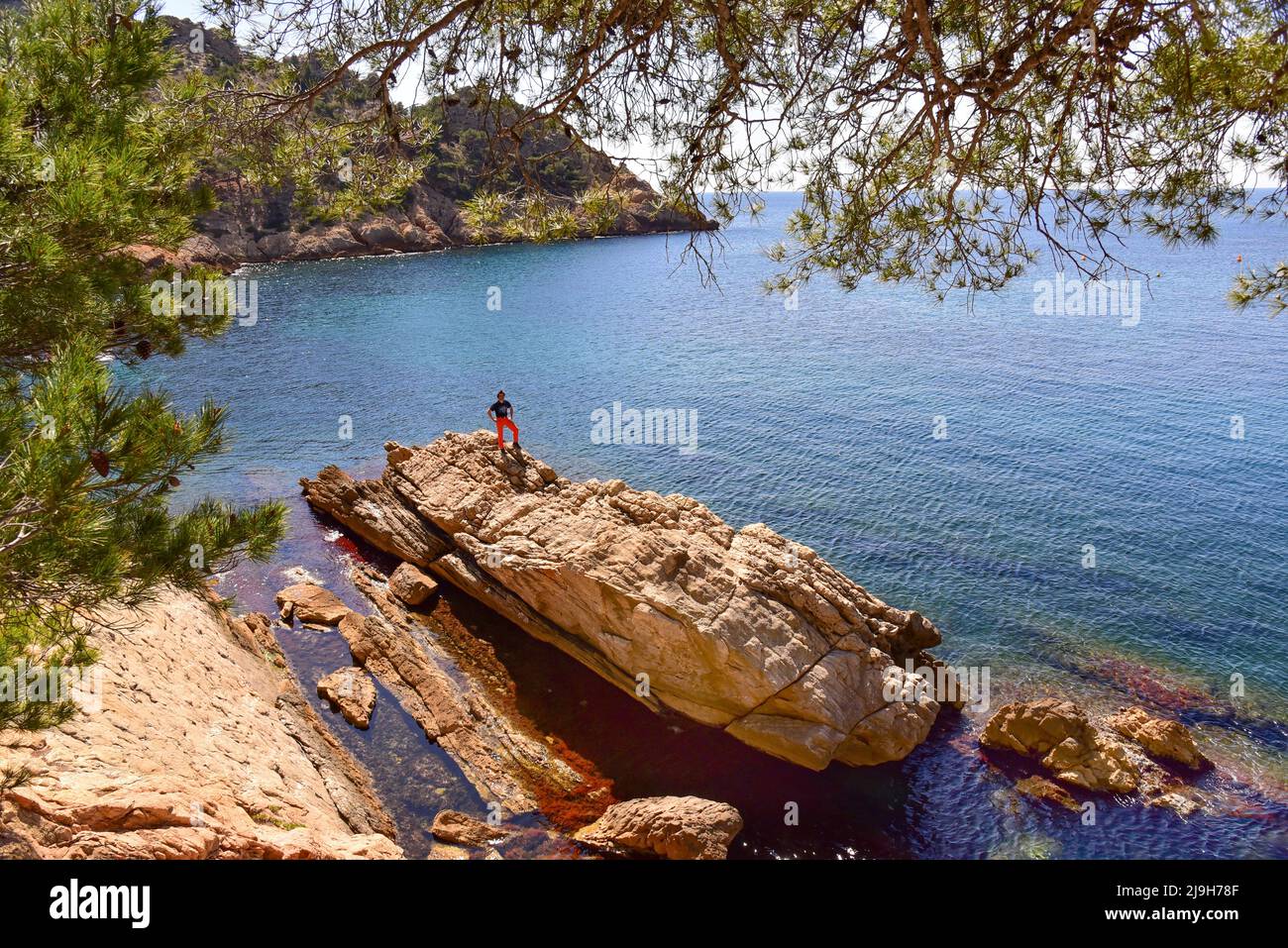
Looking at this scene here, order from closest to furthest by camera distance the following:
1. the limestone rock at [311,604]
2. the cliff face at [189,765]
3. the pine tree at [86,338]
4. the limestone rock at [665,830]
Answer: the pine tree at [86,338] → the cliff face at [189,765] → the limestone rock at [665,830] → the limestone rock at [311,604]

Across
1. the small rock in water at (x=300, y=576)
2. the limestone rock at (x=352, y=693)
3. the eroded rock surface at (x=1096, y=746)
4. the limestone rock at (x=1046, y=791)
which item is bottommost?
the limestone rock at (x=1046, y=791)

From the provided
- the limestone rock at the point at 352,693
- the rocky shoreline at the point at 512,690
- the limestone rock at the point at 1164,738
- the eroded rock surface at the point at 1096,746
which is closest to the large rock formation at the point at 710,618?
the rocky shoreline at the point at 512,690

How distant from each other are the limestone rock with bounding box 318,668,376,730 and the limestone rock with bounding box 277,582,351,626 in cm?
190

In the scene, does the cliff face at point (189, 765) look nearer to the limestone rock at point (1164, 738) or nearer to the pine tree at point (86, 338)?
the pine tree at point (86, 338)

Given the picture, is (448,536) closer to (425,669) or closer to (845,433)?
(425,669)

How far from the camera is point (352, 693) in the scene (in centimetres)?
1468

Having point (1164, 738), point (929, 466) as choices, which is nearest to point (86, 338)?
point (1164, 738)

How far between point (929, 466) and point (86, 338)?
2491 centimetres

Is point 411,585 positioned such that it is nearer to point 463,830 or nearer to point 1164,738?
point 463,830

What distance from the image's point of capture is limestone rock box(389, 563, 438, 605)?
18.0 metres

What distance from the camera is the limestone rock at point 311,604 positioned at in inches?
668

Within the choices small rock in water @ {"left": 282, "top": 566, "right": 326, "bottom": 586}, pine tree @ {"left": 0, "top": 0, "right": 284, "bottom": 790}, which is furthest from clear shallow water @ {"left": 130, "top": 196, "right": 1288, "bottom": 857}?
pine tree @ {"left": 0, "top": 0, "right": 284, "bottom": 790}

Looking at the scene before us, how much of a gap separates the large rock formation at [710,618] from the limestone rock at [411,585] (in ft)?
3.19
